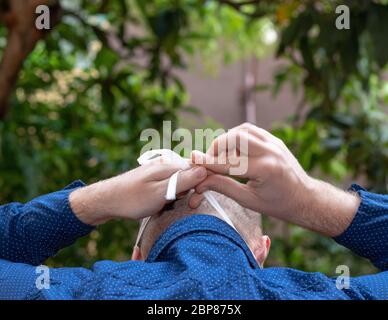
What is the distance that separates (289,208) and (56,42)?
1.54 m

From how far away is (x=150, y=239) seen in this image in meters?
0.97

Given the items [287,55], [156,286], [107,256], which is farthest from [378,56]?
[107,256]

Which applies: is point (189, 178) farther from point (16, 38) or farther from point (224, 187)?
point (16, 38)

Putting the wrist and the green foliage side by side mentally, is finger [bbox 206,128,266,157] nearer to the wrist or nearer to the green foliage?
the wrist

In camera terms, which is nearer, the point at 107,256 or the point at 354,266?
the point at 107,256

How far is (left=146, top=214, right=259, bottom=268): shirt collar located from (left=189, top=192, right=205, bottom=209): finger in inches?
1.8

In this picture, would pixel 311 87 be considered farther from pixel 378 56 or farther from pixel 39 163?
pixel 39 163

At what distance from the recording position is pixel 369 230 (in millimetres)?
897

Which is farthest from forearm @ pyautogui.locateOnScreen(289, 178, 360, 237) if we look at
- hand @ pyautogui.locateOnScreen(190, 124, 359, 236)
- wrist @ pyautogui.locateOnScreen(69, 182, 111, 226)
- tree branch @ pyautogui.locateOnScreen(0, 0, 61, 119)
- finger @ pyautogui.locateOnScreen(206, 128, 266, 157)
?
tree branch @ pyautogui.locateOnScreen(0, 0, 61, 119)

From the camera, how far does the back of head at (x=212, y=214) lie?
36.1 inches

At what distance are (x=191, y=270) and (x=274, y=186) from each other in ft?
0.51

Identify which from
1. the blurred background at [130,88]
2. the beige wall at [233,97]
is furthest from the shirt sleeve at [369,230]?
the beige wall at [233,97]

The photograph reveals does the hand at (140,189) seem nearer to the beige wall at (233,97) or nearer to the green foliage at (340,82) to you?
the green foliage at (340,82)

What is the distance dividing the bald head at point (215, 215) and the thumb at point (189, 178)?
0.16 ft
